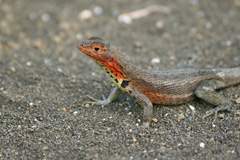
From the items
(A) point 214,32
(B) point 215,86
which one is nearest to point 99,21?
(A) point 214,32

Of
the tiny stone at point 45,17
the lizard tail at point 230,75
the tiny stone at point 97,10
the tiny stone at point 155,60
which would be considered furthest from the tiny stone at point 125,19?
the lizard tail at point 230,75

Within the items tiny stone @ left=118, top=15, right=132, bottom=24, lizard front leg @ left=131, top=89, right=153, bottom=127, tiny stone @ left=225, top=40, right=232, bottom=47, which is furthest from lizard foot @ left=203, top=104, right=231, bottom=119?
tiny stone @ left=118, top=15, right=132, bottom=24

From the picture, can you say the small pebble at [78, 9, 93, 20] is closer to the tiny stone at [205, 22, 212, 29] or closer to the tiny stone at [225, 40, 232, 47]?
the tiny stone at [205, 22, 212, 29]

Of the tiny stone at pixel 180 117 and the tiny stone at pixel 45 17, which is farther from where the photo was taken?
the tiny stone at pixel 45 17

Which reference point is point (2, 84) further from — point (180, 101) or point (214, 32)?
point (214, 32)

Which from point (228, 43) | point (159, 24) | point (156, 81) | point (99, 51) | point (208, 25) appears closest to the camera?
point (99, 51)

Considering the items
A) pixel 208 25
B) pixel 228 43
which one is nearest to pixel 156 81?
pixel 228 43

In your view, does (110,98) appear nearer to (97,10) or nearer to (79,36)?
(79,36)

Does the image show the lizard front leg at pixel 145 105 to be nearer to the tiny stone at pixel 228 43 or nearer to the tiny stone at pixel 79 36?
the tiny stone at pixel 228 43
